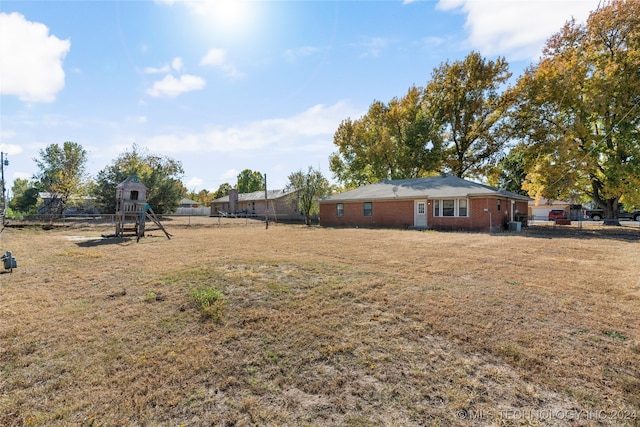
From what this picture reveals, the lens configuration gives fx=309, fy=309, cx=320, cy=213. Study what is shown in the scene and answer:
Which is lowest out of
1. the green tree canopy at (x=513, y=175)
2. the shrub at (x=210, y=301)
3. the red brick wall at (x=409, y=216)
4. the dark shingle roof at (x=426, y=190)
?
the shrub at (x=210, y=301)

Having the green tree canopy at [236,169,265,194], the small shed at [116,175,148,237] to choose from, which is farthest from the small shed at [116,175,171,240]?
the green tree canopy at [236,169,265,194]

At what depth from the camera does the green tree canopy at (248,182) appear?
263ft

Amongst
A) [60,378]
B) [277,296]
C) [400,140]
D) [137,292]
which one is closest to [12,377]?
[60,378]

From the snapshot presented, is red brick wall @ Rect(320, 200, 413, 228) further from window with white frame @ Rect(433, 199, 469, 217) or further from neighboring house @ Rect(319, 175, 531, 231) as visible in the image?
window with white frame @ Rect(433, 199, 469, 217)

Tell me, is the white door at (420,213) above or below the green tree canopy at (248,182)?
below

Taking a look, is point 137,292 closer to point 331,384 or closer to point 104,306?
point 104,306

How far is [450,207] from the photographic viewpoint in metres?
20.6

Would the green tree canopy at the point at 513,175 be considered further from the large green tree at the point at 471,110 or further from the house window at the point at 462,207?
the house window at the point at 462,207

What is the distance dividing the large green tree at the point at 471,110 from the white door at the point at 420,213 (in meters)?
12.1

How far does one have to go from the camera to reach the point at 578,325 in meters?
4.28

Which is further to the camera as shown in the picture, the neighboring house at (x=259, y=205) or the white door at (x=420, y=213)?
the neighboring house at (x=259, y=205)

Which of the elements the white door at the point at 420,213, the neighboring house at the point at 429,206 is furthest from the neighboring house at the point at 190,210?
the white door at the point at 420,213

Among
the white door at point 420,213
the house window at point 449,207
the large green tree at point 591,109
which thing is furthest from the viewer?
the white door at point 420,213

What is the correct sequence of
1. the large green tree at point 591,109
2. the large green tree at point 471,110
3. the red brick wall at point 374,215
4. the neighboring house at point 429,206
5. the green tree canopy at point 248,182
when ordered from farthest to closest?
the green tree canopy at point 248,182 < the large green tree at point 471,110 < the red brick wall at point 374,215 < the large green tree at point 591,109 < the neighboring house at point 429,206
